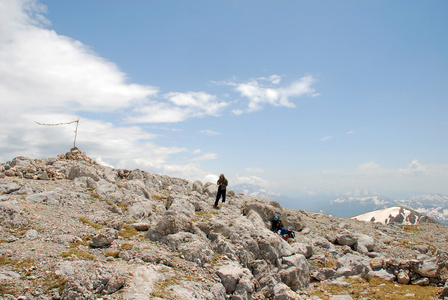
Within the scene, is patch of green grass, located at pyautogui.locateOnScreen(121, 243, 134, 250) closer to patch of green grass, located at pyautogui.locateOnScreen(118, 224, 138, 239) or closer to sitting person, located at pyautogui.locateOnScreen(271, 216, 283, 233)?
patch of green grass, located at pyautogui.locateOnScreen(118, 224, 138, 239)

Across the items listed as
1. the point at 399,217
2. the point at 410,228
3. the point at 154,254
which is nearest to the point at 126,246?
the point at 154,254

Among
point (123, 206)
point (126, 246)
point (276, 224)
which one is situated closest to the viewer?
point (126, 246)

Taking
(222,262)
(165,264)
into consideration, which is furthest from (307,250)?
(165,264)

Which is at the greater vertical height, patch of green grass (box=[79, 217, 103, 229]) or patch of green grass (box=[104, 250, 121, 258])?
patch of green grass (box=[79, 217, 103, 229])

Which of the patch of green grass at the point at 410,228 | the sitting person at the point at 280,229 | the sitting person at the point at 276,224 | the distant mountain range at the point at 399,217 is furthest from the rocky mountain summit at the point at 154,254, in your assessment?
the distant mountain range at the point at 399,217

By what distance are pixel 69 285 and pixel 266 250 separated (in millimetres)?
13088

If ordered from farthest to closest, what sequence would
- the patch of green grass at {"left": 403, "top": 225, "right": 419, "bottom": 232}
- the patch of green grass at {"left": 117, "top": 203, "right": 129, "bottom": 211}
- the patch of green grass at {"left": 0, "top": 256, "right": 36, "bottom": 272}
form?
the patch of green grass at {"left": 403, "top": 225, "right": 419, "bottom": 232} < the patch of green grass at {"left": 117, "top": 203, "right": 129, "bottom": 211} < the patch of green grass at {"left": 0, "top": 256, "right": 36, "bottom": 272}

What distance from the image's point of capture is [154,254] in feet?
46.5

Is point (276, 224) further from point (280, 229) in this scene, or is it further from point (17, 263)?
point (17, 263)

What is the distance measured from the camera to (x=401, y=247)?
29594 millimetres

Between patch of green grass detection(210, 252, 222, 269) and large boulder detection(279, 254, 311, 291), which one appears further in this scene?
large boulder detection(279, 254, 311, 291)

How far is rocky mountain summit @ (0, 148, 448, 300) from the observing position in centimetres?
1096

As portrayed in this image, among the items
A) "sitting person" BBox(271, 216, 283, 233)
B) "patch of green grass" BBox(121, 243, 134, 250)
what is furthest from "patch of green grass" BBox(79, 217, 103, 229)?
"sitting person" BBox(271, 216, 283, 233)

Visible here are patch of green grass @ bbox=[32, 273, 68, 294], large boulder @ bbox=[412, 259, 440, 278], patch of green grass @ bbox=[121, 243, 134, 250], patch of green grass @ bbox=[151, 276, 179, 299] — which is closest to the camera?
patch of green grass @ bbox=[32, 273, 68, 294]
